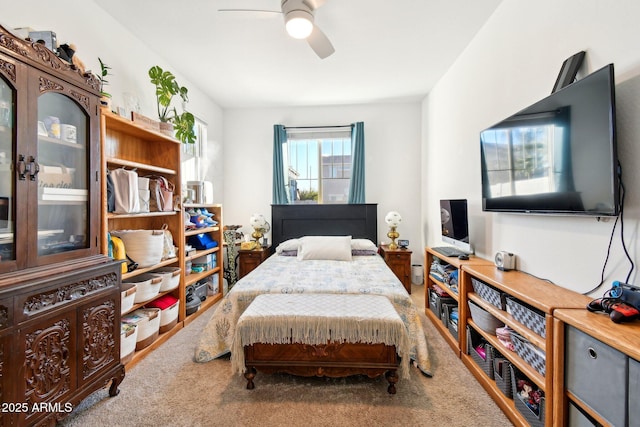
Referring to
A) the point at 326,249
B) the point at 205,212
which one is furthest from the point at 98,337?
the point at 326,249

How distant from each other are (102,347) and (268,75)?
3.12 m

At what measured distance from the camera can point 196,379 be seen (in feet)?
6.53

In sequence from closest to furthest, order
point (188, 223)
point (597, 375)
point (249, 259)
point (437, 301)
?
point (597, 375) → point (437, 301) → point (188, 223) → point (249, 259)

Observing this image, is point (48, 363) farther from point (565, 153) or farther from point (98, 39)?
point (565, 153)

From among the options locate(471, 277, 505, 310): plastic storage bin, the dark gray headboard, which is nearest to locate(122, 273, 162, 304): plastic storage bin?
the dark gray headboard

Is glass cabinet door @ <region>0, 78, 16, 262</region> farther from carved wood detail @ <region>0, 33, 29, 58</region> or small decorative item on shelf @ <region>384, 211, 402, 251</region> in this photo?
small decorative item on shelf @ <region>384, 211, 402, 251</region>

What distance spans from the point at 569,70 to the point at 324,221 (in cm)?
322

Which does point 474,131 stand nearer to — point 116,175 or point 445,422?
point 445,422

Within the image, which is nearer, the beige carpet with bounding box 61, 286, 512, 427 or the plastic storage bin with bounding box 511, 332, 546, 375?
the plastic storage bin with bounding box 511, 332, 546, 375

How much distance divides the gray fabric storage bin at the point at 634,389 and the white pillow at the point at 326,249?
2.60 m

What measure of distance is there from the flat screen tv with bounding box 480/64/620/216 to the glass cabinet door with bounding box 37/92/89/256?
8.79 ft

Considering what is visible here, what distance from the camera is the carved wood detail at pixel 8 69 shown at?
4.09 ft

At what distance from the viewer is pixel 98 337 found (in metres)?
1.67

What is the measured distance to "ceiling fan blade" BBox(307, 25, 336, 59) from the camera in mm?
2169
